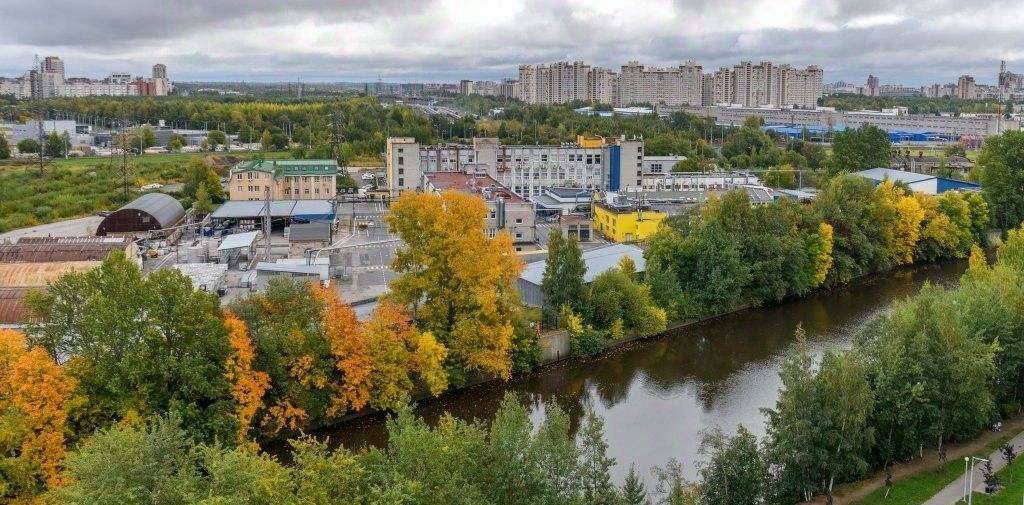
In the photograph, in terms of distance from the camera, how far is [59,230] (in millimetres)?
22750

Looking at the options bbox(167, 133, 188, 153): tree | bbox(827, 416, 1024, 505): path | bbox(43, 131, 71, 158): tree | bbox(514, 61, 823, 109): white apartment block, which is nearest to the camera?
bbox(827, 416, 1024, 505): path

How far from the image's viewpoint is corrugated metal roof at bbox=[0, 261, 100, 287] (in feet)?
49.1

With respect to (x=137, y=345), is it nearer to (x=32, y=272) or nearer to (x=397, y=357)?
(x=397, y=357)

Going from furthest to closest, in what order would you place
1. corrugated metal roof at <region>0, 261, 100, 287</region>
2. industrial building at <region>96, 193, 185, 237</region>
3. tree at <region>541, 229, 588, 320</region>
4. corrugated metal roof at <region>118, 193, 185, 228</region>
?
1. corrugated metal roof at <region>118, 193, 185, 228</region>
2. industrial building at <region>96, 193, 185, 237</region>
3. corrugated metal roof at <region>0, 261, 100, 287</region>
4. tree at <region>541, 229, 588, 320</region>

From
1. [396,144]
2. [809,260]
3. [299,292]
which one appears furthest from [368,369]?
[396,144]

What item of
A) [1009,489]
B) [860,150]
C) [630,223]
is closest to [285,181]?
[630,223]

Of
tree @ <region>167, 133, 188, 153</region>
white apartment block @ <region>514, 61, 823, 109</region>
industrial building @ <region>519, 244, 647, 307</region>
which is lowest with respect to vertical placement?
industrial building @ <region>519, 244, 647, 307</region>

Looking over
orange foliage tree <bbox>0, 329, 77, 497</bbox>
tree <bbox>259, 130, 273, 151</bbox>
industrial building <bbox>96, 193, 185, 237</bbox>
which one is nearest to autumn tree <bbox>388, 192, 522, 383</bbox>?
orange foliage tree <bbox>0, 329, 77, 497</bbox>

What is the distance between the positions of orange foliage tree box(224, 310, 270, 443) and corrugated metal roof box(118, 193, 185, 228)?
44.2 feet

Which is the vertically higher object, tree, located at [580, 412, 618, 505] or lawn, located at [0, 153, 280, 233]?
lawn, located at [0, 153, 280, 233]

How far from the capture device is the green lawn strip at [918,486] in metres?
8.05

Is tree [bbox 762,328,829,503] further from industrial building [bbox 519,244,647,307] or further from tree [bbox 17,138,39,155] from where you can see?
tree [bbox 17,138,39,155]

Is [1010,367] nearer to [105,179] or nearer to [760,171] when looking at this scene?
[760,171]

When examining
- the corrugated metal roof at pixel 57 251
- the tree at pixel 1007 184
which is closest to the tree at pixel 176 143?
the corrugated metal roof at pixel 57 251
